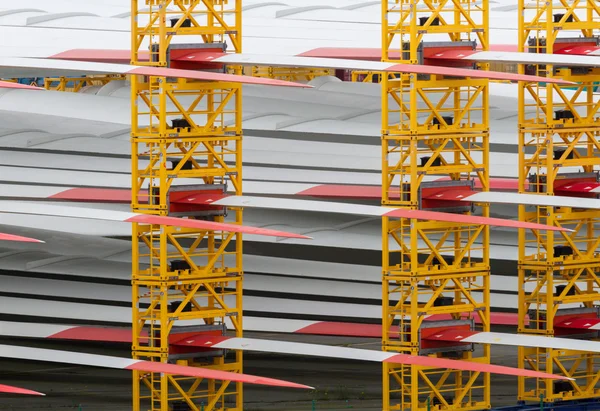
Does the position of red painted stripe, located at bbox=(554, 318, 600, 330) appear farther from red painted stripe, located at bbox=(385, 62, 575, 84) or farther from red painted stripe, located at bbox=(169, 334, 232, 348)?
red painted stripe, located at bbox=(169, 334, 232, 348)

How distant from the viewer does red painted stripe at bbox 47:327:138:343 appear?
26.2m

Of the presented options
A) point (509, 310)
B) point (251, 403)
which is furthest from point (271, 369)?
point (509, 310)

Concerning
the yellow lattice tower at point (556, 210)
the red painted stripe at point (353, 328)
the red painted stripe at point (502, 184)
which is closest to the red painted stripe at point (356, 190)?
the red painted stripe at point (502, 184)

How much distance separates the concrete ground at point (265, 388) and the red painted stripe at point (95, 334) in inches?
47.7

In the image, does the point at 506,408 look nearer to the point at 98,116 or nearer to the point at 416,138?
the point at 416,138

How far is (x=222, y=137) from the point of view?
2386cm

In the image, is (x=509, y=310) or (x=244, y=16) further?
(x=244, y=16)

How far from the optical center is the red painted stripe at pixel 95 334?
26.2 meters

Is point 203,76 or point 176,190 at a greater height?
point 203,76

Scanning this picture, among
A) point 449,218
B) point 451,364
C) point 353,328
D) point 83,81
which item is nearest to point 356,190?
point 353,328

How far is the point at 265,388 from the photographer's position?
2852 cm

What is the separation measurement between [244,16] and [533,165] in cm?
933

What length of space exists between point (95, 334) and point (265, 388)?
12.4 ft

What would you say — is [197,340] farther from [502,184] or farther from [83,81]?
[83,81]
